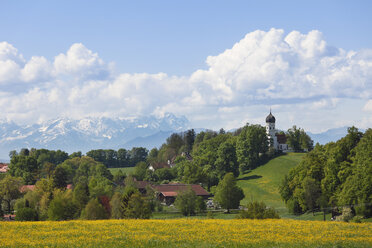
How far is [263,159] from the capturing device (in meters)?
174

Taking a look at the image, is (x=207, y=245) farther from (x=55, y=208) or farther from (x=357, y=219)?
(x=55, y=208)

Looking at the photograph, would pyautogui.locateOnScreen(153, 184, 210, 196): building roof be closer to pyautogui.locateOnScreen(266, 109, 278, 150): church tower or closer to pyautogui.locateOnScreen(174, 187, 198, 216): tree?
pyautogui.locateOnScreen(174, 187, 198, 216): tree

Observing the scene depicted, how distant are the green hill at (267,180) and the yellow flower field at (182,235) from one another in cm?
7114

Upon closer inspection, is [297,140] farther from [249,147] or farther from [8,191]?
[8,191]

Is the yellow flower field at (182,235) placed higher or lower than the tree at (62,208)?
lower

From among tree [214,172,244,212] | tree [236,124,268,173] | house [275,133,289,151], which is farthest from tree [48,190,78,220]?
house [275,133,289,151]

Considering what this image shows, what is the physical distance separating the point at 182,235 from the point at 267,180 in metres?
110

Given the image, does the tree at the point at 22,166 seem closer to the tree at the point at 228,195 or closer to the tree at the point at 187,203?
the tree at the point at 187,203

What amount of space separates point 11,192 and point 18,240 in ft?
240

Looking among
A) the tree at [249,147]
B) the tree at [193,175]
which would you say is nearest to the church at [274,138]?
the tree at [249,147]

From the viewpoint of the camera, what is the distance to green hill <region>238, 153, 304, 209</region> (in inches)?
5215

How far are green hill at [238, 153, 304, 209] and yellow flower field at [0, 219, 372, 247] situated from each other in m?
71.1

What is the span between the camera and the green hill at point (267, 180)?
132 meters

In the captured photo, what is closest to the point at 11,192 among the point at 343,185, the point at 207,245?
the point at 343,185
